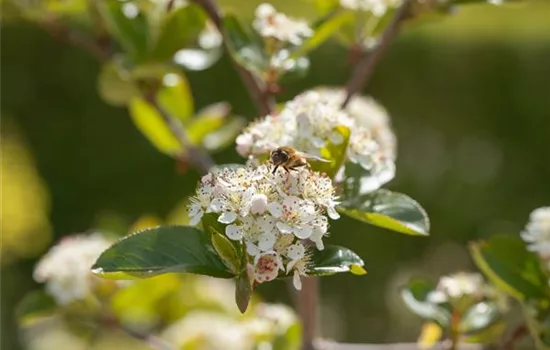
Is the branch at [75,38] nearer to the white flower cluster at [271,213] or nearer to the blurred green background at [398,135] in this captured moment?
the white flower cluster at [271,213]

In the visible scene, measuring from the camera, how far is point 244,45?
0.93 metres

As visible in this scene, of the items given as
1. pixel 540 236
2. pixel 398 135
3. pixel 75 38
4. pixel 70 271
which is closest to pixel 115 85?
pixel 75 38

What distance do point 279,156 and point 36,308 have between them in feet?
1.85

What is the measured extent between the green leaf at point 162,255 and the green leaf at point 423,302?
34 centimetres

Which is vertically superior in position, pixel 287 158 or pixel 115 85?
pixel 287 158

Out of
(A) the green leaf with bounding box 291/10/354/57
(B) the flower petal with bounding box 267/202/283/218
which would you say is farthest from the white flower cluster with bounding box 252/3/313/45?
(B) the flower petal with bounding box 267/202/283/218

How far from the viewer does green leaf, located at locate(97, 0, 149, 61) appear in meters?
1.03

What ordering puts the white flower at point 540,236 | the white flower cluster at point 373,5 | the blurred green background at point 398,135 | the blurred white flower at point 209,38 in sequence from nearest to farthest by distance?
the white flower at point 540,236 → the white flower cluster at point 373,5 → the blurred white flower at point 209,38 → the blurred green background at point 398,135

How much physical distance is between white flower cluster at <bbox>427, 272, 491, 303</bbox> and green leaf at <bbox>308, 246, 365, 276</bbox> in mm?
289

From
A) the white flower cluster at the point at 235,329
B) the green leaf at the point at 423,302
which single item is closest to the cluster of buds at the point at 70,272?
the white flower cluster at the point at 235,329

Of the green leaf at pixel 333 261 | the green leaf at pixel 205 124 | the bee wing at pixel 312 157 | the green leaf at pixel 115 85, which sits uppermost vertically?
the bee wing at pixel 312 157

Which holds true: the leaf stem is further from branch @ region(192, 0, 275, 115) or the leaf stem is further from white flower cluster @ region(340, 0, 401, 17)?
white flower cluster @ region(340, 0, 401, 17)

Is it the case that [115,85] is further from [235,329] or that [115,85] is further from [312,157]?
[312,157]

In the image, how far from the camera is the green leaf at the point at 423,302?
940 mm
